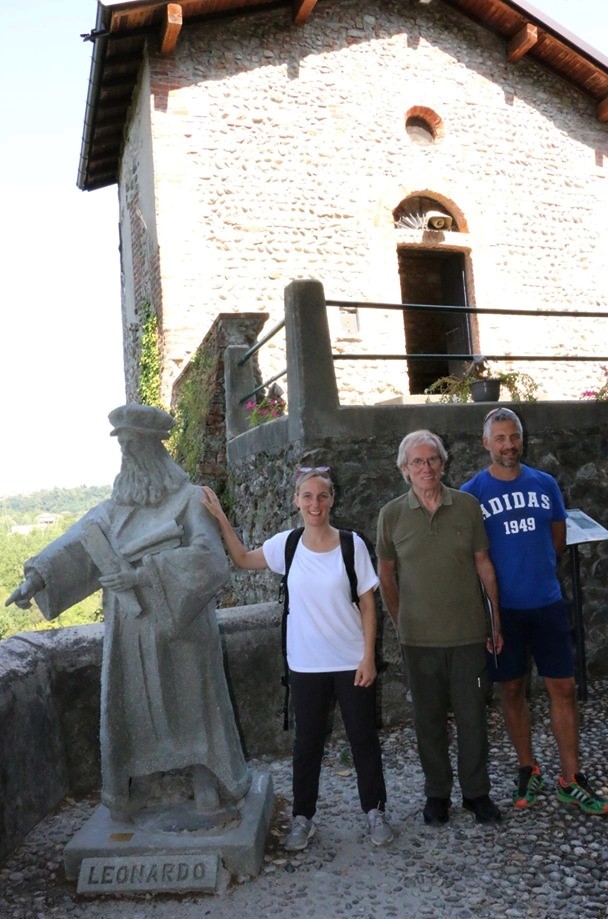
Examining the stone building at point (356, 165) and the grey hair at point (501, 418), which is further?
the stone building at point (356, 165)

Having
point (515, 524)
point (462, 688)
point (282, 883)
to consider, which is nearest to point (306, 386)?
point (515, 524)

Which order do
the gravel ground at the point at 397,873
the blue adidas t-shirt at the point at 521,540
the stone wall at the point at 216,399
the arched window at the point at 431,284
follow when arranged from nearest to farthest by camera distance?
1. the gravel ground at the point at 397,873
2. the blue adidas t-shirt at the point at 521,540
3. the stone wall at the point at 216,399
4. the arched window at the point at 431,284

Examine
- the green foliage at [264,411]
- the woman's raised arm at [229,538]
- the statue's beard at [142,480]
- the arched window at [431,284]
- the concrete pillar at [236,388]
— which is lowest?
the woman's raised arm at [229,538]

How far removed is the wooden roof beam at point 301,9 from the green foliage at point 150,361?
179 inches

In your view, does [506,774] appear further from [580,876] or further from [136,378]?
[136,378]

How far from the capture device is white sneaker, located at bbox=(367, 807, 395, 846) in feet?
10.2

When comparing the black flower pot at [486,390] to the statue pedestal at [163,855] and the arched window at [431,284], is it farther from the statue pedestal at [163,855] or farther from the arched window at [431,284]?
the arched window at [431,284]

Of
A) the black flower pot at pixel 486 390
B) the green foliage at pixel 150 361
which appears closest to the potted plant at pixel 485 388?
the black flower pot at pixel 486 390

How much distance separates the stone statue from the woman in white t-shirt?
30 cm

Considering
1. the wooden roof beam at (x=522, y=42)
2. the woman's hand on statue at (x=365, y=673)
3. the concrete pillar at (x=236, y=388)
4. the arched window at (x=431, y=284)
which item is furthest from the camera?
the wooden roof beam at (x=522, y=42)

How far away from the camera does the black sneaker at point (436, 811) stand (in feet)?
10.7

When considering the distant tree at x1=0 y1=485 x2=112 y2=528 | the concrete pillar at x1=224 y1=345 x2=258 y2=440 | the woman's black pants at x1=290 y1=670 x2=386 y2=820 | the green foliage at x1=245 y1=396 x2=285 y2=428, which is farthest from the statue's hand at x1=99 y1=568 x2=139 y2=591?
the distant tree at x1=0 y1=485 x2=112 y2=528

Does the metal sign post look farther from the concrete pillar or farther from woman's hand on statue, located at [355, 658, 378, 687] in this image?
the concrete pillar

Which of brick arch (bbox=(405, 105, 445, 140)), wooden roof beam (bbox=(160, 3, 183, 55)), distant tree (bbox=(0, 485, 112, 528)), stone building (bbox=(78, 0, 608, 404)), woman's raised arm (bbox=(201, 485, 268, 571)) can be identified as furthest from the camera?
distant tree (bbox=(0, 485, 112, 528))
